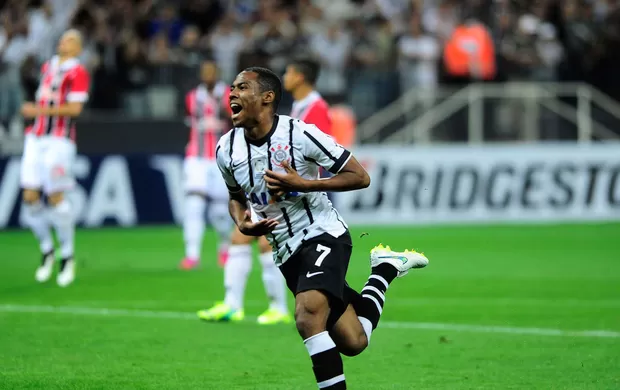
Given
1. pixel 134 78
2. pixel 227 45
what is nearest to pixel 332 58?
pixel 227 45

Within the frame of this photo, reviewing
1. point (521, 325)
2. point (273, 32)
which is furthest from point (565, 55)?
point (521, 325)

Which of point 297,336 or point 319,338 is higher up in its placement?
point 319,338

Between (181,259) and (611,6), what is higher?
(611,6)

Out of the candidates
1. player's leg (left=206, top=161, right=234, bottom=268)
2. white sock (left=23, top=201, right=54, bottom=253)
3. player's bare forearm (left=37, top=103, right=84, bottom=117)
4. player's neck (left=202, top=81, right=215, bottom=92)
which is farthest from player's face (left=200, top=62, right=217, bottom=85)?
white sock (left=23, top=201, right=54, bottom=253)

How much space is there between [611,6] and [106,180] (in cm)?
1117

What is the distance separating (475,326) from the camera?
10523mm

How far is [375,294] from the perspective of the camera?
24.8 ft

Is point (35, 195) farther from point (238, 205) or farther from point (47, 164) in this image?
point (238, 205)

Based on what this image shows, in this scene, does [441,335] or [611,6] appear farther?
[611,6]

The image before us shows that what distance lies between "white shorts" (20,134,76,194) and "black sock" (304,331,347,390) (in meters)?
7.57

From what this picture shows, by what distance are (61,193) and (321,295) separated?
24.8ft

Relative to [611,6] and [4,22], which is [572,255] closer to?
[611,6]

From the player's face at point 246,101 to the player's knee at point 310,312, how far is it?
1037 millimetres

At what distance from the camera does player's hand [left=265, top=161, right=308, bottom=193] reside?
6.57 m
